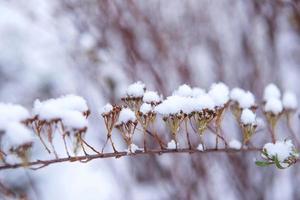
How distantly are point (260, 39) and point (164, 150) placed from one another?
101 inches

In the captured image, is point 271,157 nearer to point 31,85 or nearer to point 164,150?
point 164,150

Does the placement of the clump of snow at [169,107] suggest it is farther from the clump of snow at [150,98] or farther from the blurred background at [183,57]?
the blurred background at [183,57]

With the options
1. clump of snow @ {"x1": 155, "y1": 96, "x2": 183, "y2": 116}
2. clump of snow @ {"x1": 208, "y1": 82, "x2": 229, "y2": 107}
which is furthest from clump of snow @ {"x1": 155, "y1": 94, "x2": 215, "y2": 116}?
clump of snow @ {"x1": 208, "y1": 82, "x2": 229, "y2": 107}

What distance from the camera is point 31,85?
255 inches

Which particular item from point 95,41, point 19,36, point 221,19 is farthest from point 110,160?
point 19,36

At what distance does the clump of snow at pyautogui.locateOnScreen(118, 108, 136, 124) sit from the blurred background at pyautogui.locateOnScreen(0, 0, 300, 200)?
4.91ft

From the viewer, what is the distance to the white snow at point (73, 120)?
3.98 ft

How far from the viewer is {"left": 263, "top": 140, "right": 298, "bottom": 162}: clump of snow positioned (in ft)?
4.48

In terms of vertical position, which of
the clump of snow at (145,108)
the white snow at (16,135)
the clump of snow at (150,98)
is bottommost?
the white snow at (16,135)

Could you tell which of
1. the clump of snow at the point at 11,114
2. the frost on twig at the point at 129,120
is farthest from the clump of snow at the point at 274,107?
the clump of snow at the point at 11,114

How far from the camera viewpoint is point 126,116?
1368 mm

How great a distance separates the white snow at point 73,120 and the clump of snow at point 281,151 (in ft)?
1.92

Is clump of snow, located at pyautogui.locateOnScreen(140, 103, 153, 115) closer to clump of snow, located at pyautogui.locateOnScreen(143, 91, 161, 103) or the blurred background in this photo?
clump of snow, located at pyautogui.locateOnScreen(143, 91, 161, 103)

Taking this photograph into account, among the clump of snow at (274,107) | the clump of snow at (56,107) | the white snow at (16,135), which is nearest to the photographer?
the white snow at (16,135)
